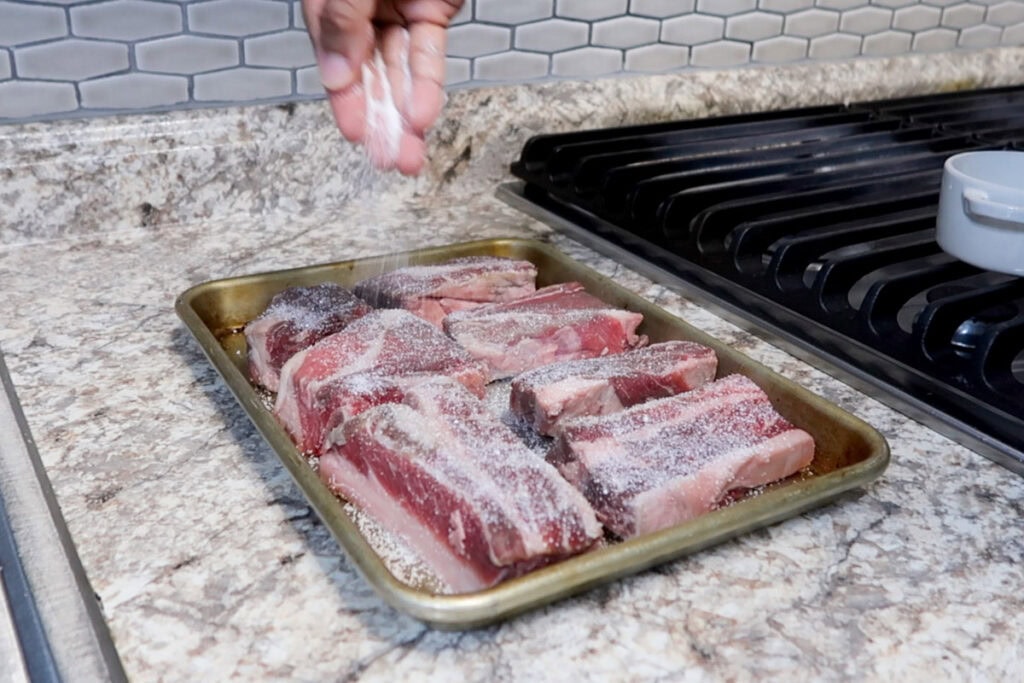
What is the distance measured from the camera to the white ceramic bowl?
88 cm

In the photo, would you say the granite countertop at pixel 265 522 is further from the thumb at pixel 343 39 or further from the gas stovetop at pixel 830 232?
the thumb at pixel 343 39

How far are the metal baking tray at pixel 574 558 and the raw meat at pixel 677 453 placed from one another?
24mm

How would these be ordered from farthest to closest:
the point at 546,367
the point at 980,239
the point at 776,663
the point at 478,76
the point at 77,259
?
1. the point at 478,76
2. the point at 77,259
3. the point at 980,239
4. the point at 546,367
5. the point at 776,663

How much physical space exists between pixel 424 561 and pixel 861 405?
0.42 m

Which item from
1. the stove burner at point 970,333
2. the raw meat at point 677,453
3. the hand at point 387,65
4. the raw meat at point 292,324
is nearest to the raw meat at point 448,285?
the raw meat at point 292,324

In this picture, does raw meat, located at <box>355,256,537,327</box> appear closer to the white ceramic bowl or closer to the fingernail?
the fingernail

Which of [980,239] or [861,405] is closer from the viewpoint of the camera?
[861,405]

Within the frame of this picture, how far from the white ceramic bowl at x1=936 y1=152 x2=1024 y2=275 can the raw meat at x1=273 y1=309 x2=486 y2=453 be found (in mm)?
491

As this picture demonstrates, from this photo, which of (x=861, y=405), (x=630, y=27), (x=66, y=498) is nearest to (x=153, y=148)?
(x=66, y=498)

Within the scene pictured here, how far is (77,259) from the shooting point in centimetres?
105

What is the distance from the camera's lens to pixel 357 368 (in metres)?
0.77

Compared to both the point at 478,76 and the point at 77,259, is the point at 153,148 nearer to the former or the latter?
the point at 77,259

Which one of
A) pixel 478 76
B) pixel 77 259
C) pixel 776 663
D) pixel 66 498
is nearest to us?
pixel 776 663

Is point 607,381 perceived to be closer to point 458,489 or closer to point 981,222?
point 458,489
